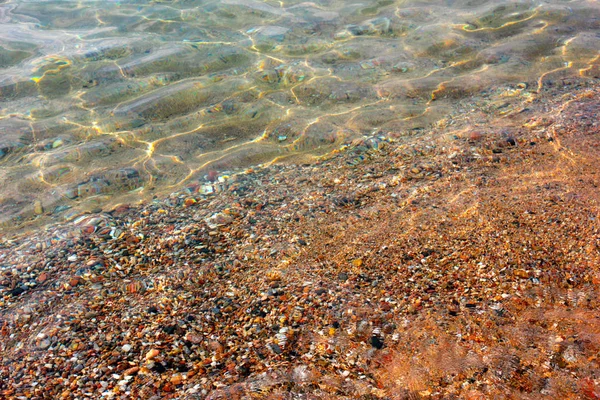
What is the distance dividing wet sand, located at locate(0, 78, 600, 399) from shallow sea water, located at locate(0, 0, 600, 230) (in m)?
0.60

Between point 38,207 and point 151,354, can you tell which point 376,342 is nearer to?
point 151,354

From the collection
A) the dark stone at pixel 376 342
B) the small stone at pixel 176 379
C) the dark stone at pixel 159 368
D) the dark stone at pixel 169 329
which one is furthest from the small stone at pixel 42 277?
the dark stone at pixel 376 342

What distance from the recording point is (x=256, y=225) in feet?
11.7

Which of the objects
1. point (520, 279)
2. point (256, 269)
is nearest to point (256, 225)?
point (256, 269)

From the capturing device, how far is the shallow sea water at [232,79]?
14.9 ft

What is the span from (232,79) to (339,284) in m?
3.93

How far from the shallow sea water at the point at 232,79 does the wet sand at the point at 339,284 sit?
60 centimetres

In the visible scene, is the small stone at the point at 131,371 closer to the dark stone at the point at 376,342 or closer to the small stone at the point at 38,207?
the dark stone at the point at 376,342

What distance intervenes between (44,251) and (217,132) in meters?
2.21

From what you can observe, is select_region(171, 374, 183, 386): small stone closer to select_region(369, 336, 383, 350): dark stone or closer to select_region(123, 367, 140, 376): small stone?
select_region(123, 367, 140, 376): small stone

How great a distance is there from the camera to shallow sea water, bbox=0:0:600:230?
455 centimetres

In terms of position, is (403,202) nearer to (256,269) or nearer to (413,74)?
(256,269)

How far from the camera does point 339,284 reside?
282 centimetres

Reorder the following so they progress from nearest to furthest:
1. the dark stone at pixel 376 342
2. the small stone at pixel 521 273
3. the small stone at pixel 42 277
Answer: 1. the dark stone at pixel 376 342
2. the small stone at pixel 521 273
3. the small stone at pixel 42 277
